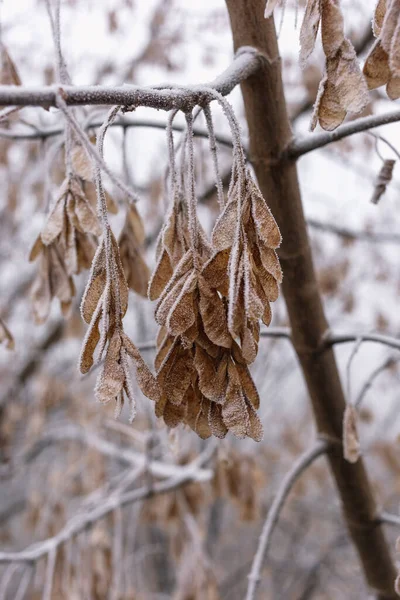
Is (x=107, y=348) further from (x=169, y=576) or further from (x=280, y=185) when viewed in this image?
(x=169, y=576)

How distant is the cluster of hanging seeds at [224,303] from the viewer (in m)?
0.60

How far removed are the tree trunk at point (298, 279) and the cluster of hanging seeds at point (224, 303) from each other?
1.14ft

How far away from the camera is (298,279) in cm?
110

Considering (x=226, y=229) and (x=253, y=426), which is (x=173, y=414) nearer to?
(x=253, y=426)

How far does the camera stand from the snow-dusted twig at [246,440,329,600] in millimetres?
1123

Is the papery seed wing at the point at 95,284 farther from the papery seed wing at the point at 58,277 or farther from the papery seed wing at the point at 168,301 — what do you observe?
the papery seed wing at the point at 58,277

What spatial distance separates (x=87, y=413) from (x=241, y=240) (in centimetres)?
330

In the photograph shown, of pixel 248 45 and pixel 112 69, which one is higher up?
pixel 112 69

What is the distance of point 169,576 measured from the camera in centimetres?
584

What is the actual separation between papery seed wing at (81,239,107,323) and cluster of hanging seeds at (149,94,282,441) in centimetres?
7

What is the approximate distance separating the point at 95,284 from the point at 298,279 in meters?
0.57

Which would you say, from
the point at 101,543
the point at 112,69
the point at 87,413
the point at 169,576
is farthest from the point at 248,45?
the point at 169,576

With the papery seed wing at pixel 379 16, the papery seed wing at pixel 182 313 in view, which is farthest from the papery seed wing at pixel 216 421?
the papery seed wing at pixel 379 16

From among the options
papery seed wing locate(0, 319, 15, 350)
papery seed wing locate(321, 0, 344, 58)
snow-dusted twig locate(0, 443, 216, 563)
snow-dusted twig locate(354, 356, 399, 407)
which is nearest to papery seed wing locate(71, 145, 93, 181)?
papery seed wing locate(0, 319, 15, 350)
